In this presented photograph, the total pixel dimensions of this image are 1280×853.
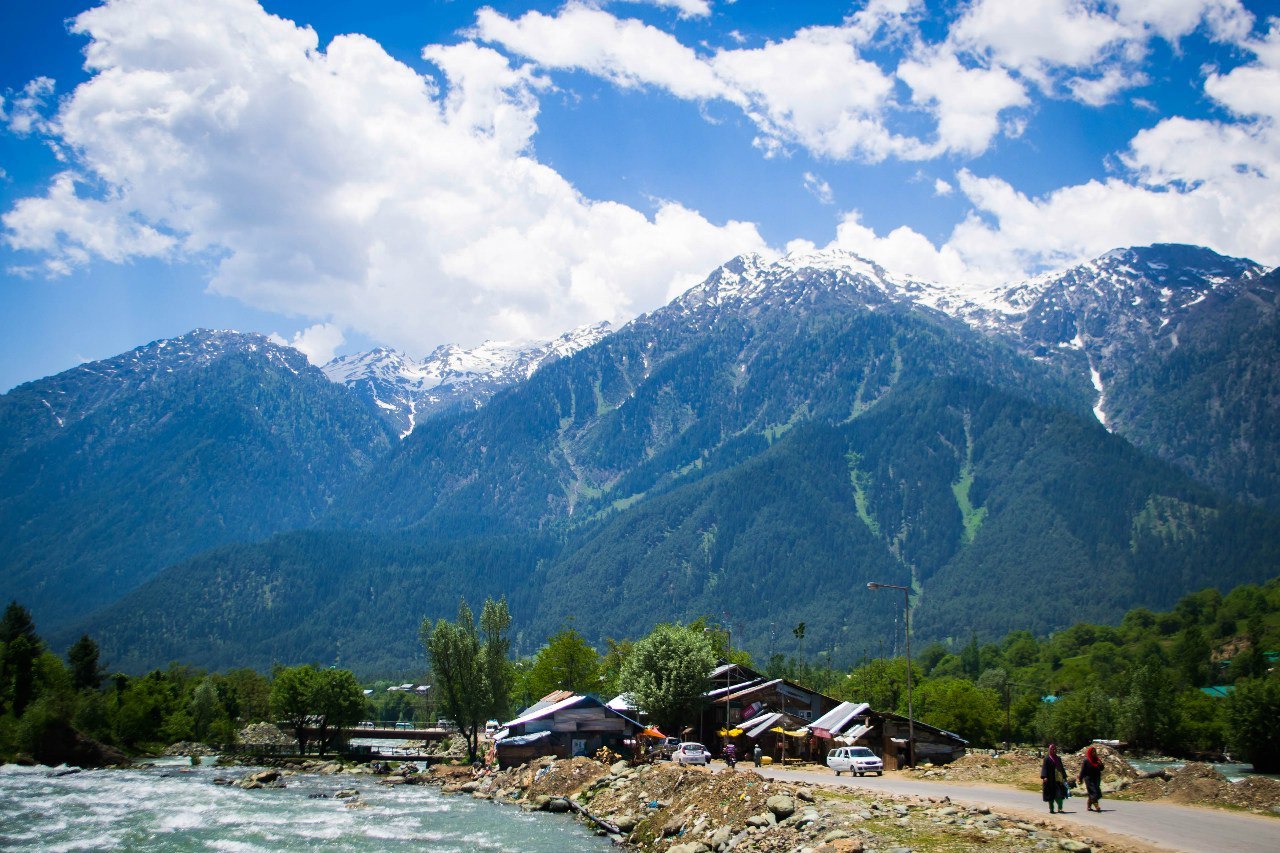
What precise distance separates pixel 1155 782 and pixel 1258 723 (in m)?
49.1

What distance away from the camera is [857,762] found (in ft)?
182

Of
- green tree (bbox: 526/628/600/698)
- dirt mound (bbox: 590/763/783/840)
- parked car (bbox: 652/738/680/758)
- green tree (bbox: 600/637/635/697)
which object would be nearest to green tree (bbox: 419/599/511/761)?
green tree (bbox: 526/628/600/698)

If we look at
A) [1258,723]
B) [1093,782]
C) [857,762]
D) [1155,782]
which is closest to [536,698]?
[857,762]

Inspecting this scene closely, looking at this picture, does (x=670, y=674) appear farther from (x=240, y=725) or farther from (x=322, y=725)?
(x=240, y=725)

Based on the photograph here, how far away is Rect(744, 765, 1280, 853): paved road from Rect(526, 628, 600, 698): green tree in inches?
3149

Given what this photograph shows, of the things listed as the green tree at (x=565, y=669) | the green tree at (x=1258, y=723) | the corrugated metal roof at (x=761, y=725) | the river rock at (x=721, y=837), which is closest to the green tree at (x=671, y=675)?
the corrugated metal roof at (x=761, y=725)

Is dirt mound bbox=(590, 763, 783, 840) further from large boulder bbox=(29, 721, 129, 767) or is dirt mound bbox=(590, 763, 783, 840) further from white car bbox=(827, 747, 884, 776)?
large boulder bbox=(29, 721, 129, 767)

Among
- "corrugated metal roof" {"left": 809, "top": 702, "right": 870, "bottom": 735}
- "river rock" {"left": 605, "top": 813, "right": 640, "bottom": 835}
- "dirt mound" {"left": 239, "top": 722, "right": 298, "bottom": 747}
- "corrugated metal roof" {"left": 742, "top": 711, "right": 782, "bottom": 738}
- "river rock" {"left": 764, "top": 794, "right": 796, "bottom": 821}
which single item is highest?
"river rock" {"left": 764, "top": 794, "right": 796, "bottom": 821}

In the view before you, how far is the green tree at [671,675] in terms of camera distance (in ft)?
258

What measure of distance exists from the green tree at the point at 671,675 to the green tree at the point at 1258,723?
45.6 m

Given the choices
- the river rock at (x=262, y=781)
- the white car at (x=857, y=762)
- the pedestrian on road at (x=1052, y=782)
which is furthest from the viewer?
the river rock at (x=262, y=781)

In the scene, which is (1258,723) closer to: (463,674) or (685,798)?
(685,798)

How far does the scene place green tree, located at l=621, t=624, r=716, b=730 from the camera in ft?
258

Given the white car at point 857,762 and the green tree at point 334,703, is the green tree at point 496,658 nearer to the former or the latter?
the green tree at point 334,703
